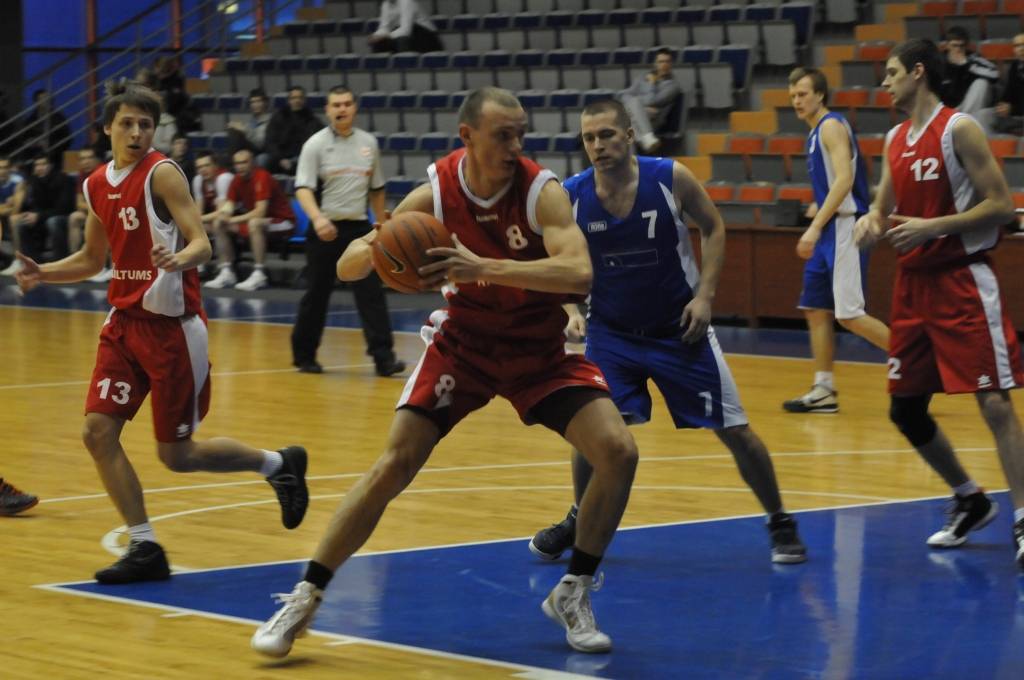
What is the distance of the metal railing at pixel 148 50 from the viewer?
22.8m

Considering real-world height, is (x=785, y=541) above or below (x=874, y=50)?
below

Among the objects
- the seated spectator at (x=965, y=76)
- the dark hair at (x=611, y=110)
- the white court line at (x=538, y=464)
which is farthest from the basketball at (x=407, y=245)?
the seated spectator at (x=965, y=76)

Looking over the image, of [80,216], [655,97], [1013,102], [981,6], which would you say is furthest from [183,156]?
[1013,102]

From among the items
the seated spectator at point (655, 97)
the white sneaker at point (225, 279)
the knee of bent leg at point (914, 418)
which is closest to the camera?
the knee of bent leg at point (914, 418)

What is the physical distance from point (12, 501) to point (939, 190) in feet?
12.3

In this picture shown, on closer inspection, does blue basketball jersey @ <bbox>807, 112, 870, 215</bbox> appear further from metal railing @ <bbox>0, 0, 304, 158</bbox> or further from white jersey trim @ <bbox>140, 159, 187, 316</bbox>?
metal railing @ <bbox>0, 0, 304, 158</bbox>

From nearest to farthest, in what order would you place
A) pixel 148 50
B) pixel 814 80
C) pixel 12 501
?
pixel 12 501
pixel 814 80
pixel 148 50

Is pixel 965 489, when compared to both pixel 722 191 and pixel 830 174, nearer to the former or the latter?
pixel 830 174

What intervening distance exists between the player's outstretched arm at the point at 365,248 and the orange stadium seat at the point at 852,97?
11.6 metres

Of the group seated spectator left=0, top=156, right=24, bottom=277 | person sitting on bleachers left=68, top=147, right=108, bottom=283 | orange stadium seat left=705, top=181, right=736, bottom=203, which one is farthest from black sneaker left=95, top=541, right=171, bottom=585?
seated spectator left=0, top=156, right=24, bottom=277

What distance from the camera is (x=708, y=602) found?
5504 mm

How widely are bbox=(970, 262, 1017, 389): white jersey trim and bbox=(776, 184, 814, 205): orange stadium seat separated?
891 cm

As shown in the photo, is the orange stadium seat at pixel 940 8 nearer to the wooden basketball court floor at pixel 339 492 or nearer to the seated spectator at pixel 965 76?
the seated spectator at pixel 965 76

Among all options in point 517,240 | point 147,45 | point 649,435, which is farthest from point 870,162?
point 147,45
